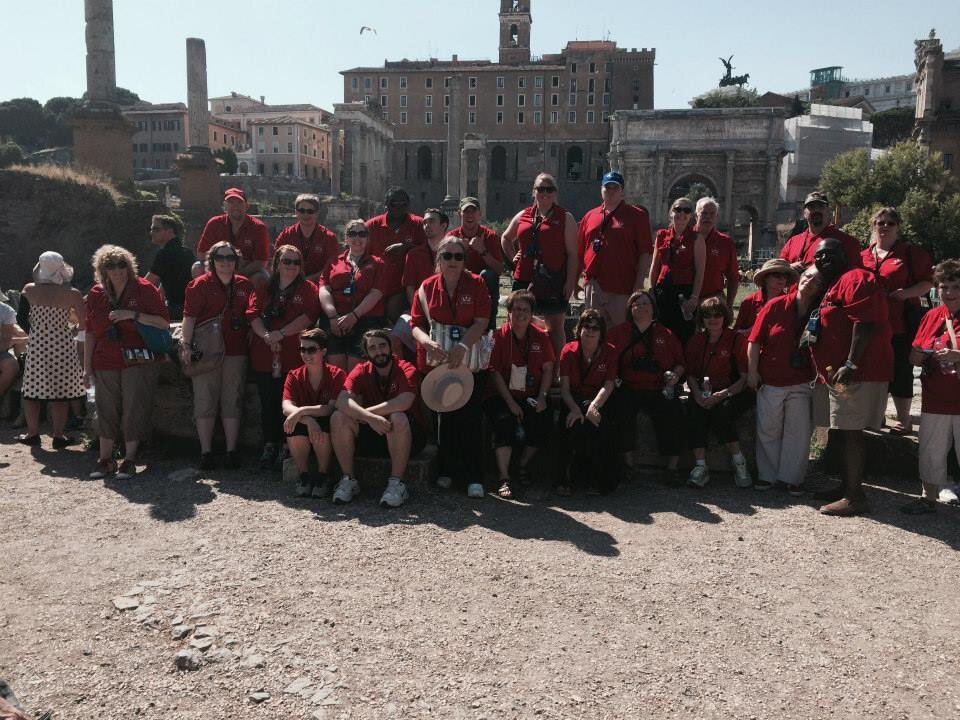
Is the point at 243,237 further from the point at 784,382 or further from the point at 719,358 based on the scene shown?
the point at 784,382

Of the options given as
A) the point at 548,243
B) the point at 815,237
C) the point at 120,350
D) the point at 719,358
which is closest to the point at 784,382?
the point at 719,358

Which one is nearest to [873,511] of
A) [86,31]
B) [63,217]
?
[63,217]

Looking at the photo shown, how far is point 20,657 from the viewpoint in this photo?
3.61 meters

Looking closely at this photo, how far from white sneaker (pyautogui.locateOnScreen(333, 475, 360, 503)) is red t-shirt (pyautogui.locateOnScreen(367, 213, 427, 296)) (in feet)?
6.02

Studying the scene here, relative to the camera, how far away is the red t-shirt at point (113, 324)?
6352mm

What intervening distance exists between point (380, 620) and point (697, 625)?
1.63 meters

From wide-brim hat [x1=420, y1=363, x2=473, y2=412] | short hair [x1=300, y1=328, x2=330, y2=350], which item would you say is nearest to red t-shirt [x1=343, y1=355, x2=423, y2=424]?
wide-brim hat [x1=420, y1=363, x2=473, y2=412]

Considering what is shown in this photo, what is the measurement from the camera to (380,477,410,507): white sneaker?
552 cm

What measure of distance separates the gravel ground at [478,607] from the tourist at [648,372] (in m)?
0.57

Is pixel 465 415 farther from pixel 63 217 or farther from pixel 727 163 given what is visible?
pixel 727 163

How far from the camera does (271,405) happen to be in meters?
6.55

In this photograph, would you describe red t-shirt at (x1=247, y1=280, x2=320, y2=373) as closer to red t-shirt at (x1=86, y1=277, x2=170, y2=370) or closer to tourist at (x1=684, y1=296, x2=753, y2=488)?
red t-shirt at (x1=86, y1=277, x2=170, y2=370)

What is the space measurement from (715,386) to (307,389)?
130 inches

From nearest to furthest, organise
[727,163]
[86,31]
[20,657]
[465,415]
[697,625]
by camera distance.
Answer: [20,657] → [697,625] → [465,415] → [86,31] → [727,163]
